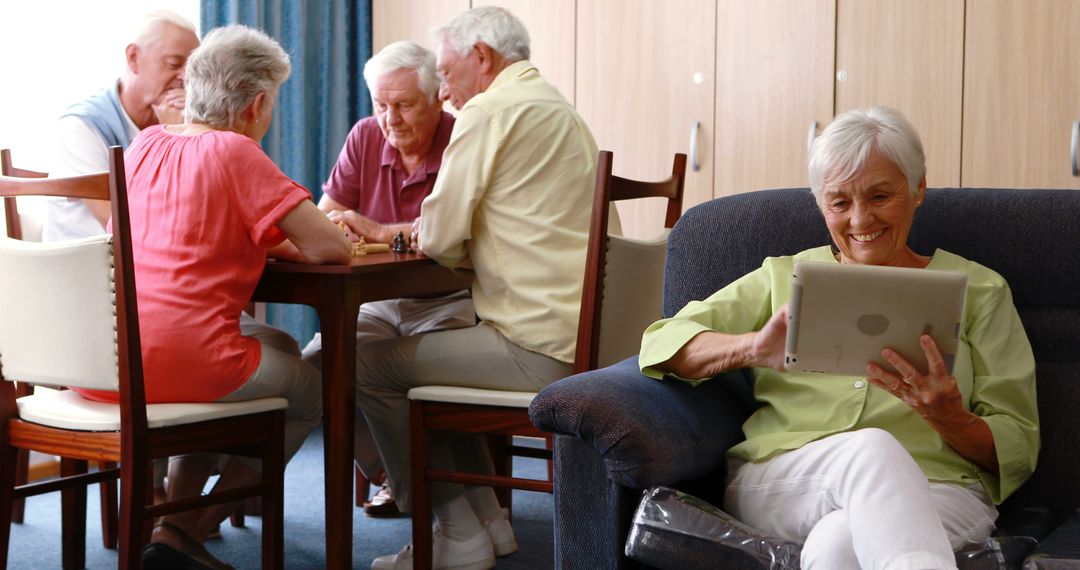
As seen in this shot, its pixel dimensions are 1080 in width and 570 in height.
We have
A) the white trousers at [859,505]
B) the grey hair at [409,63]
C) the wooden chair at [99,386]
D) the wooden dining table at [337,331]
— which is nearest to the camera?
the white trousers at [859,505]

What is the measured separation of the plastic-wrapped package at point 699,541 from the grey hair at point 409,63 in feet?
5.52

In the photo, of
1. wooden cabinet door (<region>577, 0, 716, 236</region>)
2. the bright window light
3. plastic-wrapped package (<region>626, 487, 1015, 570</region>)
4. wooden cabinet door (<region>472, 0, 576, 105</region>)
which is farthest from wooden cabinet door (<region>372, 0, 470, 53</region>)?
plastic-wrapped package (<region>626, 487, 1015, 570</region>)

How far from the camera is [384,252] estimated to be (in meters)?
2.68

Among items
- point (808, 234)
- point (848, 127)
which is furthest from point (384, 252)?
point (848, 127)

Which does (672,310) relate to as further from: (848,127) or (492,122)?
(492,122)

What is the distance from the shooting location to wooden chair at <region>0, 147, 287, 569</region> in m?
2.03

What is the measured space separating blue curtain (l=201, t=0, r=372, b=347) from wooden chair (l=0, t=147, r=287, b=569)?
1916mm

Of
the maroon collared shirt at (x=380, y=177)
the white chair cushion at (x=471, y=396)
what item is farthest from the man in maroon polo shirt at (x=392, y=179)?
the white chair cushion at (x=471, y=396)

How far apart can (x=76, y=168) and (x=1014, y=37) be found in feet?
8.37

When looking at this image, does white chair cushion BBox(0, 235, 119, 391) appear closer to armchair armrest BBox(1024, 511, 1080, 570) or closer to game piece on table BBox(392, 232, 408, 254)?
game piece on table BBox(392, 232, 408, 254)

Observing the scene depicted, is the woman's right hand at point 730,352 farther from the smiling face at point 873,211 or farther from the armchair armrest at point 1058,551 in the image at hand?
the armchair armrest at point 1058,551

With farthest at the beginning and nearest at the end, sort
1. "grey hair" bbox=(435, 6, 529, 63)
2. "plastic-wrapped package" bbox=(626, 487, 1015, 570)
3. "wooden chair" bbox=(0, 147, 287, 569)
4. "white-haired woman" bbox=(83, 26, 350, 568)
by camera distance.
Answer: "grey hair" bbox=(435, 6, 529, 63) → "white-haired woman" bbox=(83, 26, 350, 568) → "wooden chair" bbox=(0, 147, 287, 569) → "plastic-wrapped package" bbox=(626, 487, 1015, 570)

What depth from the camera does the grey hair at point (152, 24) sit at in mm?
2820

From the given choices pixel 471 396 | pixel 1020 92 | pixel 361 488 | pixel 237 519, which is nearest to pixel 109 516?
pixel 237 519
